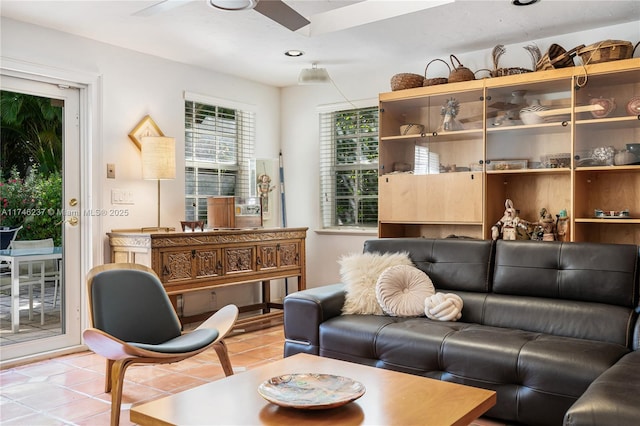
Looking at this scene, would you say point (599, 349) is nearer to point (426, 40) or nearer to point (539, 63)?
point (539, 63)

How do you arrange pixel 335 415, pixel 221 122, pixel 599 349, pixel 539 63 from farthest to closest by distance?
pixel 221 122, pixel 539 63, pixel 599 349, pixel 335 415

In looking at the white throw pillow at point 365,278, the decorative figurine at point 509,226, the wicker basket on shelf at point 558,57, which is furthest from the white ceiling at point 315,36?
the white throw pillow at point 365,278

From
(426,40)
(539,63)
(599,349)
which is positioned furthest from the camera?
(426,40)

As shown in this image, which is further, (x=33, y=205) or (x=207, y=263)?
(x=207, y=263)

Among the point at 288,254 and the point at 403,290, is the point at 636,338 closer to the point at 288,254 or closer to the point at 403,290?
the point at 403,290

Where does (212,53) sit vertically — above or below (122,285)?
above

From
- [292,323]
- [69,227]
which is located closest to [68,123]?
[69,227]

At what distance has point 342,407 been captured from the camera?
182 cm

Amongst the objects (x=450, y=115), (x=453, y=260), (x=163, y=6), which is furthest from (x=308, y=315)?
(x=450, y=115)

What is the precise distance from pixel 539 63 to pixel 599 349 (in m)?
2.28

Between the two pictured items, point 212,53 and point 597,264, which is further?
point 212,53

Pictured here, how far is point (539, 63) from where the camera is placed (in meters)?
3.93

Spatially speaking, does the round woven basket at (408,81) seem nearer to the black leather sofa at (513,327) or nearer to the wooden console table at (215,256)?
the black leather sofa at (513,327)

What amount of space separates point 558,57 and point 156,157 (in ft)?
10.2
